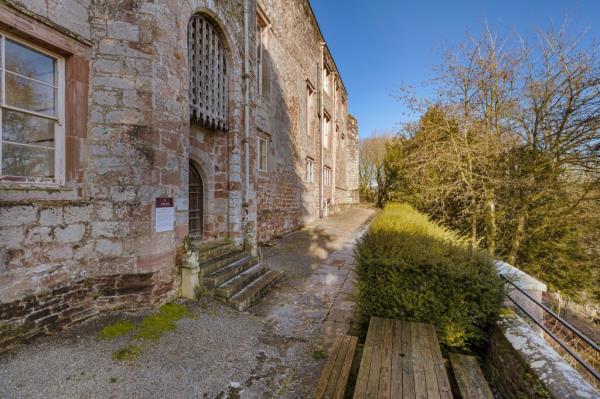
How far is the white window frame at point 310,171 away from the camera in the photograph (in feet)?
49.6

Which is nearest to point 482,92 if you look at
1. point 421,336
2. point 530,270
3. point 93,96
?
point 530,270

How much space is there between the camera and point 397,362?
2455 mm

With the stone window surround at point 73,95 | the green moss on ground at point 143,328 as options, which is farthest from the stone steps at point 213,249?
the stone window surround at point 73,95

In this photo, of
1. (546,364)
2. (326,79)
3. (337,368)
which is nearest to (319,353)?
(337,368)

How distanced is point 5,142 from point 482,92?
448 inches

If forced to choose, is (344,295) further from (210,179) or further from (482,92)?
(482,92)

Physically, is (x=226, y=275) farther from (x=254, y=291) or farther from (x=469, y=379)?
(x=469, y=379)

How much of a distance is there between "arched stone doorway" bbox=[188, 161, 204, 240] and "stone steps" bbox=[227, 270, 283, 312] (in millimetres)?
1789

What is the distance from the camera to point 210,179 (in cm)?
668

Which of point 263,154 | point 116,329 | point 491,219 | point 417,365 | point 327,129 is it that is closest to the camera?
point 417,365

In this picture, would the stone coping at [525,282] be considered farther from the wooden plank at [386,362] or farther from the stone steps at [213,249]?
the stone steps at [213,249]

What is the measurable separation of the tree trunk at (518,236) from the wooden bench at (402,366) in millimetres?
7975

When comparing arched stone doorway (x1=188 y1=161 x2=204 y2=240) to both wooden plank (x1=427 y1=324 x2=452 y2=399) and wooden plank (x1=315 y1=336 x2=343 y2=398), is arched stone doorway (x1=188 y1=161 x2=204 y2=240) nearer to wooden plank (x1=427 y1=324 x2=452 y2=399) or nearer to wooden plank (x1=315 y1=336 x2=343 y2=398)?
wooden plank (x1=315 y1=336 x2=343 y2=398)

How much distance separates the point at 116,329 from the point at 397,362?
3.36 meters
